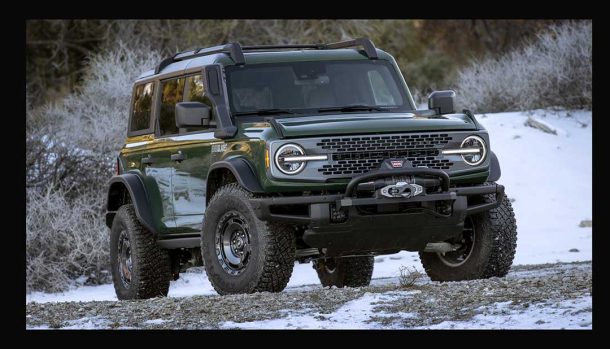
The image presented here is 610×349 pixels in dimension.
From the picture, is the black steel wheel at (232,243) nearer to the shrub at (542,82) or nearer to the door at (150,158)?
the door at (150,158)

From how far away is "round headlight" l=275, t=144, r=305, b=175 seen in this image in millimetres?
10344

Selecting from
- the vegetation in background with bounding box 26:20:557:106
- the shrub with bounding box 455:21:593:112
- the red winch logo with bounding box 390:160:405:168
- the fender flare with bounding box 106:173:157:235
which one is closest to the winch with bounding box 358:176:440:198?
the red winch logo with bounding box 390:160:405:168

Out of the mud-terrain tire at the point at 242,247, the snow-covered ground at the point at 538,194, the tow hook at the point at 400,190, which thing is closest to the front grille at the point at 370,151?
the tow hook at the point at 400,190

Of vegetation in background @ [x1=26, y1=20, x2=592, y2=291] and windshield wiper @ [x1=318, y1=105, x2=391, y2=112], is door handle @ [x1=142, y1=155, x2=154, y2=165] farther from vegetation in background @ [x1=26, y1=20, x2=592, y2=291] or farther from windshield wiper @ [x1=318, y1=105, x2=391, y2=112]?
vegetation in background @ [x1=26, y1=20, x2=592, y2=291]

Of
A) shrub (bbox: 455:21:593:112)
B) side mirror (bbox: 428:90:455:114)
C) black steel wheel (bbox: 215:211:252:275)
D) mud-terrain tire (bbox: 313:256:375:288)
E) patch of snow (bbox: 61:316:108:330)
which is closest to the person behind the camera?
patch of snow (bbox: 61:316:108:330)

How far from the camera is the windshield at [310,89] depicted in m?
11.4

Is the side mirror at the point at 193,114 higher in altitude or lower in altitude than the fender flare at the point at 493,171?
higher

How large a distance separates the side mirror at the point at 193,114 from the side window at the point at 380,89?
1.55 metres

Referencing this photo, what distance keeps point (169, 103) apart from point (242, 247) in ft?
7.18

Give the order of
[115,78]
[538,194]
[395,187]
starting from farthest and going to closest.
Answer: [115,78] → [538,194] → [395,187]

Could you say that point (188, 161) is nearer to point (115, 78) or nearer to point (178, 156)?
point (178, 156)

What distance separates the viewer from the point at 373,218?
1038cm

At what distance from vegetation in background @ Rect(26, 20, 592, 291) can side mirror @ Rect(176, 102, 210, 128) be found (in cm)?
747

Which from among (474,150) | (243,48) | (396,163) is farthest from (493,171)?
(243,48)
